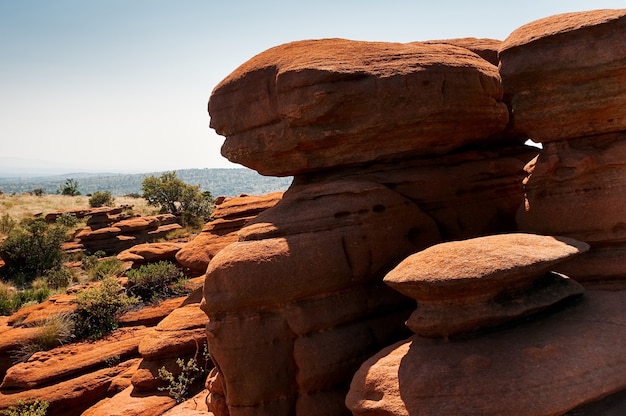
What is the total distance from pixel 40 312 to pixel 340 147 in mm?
12362

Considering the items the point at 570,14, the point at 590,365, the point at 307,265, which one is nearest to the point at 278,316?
the point at 307,265

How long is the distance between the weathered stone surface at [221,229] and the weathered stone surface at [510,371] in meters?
9.89

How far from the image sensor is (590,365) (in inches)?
240

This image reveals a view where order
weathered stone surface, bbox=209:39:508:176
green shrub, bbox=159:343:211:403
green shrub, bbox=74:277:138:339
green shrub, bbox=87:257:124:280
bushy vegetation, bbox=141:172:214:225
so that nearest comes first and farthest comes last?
weathered stone surface, bbox=209:39:508:176 → green shrub, bbox=159:343:211:403 → green shrub, bbox=74:277:138:339 → green shrub, bbox=87:257:124:280 → bushy vegetation, bbox=141:172:214:225

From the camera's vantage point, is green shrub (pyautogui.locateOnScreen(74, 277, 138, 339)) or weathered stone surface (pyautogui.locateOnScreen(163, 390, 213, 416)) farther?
green shrub (pyautogui.locateOnScreen(74, 277, 138, 339))

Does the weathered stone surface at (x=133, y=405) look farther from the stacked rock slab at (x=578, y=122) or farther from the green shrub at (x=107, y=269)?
the green shrub at (x=107, y=269)

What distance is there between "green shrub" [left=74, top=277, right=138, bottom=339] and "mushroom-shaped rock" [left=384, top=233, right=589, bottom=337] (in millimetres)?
12161

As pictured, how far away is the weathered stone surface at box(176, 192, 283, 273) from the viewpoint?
651 inches

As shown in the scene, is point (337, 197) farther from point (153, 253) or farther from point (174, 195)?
point (174, 195)

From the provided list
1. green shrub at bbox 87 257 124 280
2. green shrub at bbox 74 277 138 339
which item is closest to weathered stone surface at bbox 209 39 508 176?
green shrub at bbox 74 277 138 339

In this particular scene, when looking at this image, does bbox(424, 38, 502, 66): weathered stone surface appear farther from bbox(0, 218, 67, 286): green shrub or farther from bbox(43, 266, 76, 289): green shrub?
bbox(0, 218, 67, 286): green shrub

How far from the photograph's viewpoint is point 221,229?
16.8 metres

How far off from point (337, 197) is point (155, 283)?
1172cm

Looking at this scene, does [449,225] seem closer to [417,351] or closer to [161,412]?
[417,351]
